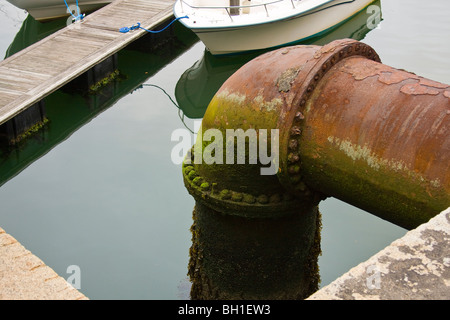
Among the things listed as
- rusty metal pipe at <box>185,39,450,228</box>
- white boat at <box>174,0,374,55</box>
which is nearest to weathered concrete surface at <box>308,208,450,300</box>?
rusty metal pipe at <box>185,39,450,228</box>

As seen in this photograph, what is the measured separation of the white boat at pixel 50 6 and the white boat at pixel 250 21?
3474 mm

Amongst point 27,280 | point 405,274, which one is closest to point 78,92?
point 27,280

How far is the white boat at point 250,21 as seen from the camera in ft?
36.9

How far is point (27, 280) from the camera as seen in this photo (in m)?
2.86

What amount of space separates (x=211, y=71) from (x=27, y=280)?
9.11 metres

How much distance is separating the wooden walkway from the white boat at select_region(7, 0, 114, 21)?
5.90ft

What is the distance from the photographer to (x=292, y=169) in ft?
11.8

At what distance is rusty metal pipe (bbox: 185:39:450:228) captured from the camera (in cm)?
316

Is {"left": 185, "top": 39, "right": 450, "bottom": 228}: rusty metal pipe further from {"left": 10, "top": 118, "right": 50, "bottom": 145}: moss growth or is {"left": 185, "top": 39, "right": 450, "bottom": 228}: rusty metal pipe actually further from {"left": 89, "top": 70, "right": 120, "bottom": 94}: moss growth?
{"left": 89, "top": 70, "right": 120, "bottom": 94}: moss growth

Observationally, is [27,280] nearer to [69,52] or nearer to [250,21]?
[69,52]

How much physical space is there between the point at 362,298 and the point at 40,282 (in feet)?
4.79

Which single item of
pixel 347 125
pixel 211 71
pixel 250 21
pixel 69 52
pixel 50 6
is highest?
pixel 347 125

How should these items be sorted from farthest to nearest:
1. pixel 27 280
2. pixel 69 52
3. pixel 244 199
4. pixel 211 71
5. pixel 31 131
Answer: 1. pixel 211 71
2. pixel 69 52
3. pixel 31 131
4. pixel 244 199
5. pixel 27 280
